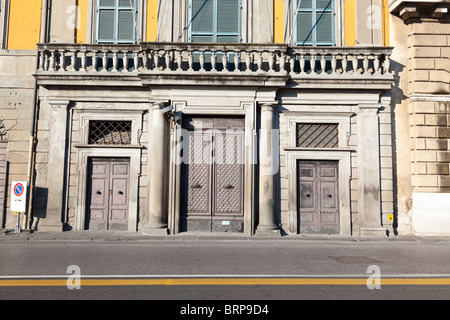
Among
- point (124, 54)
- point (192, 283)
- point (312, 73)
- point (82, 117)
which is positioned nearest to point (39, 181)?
point (82, 117)

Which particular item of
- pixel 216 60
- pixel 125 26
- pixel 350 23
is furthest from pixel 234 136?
pixel 350 23

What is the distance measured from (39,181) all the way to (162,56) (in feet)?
19.1

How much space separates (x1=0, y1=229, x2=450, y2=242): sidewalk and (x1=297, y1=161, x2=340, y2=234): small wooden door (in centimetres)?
48

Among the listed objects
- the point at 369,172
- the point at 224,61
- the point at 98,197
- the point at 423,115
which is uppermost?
the point at 224,61

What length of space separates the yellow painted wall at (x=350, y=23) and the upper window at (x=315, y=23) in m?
0.44

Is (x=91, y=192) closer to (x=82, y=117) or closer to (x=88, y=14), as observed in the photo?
(x=82, y=117)

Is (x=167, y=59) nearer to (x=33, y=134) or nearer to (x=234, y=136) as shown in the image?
(x=234, y=136)

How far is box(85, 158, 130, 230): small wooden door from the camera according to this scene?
11.2 metres

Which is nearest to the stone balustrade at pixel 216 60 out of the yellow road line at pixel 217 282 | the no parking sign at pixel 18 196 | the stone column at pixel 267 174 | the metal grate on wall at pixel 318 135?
the stone column at pixel 267 174

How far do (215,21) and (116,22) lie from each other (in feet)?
11.6

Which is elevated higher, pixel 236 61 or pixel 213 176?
pixel 236 61

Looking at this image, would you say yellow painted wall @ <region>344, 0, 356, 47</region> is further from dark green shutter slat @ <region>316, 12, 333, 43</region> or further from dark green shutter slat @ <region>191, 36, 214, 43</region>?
dark green shutter slat @ <region>191, 36, 214, 43</region>

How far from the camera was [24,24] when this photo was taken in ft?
39.3

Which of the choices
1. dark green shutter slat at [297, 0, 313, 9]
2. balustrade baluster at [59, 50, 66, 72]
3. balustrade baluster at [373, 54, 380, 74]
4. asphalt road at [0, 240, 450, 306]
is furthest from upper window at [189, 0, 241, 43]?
asphalt road at [0, 240, 450, 306]
